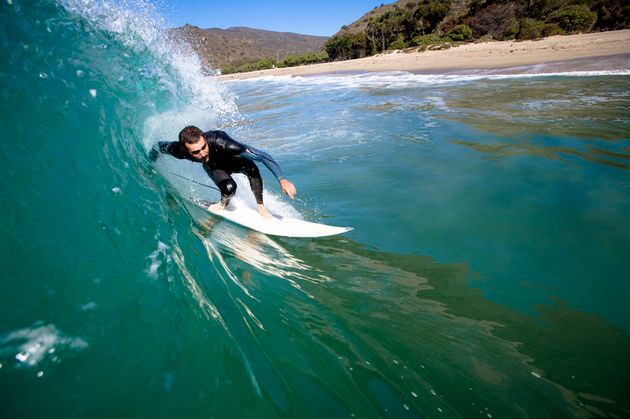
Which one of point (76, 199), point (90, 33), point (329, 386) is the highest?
point (90, 33)

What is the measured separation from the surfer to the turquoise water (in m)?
0.43

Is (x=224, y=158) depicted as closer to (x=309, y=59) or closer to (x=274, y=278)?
(x=274, y=278)

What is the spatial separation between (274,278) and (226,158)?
2153 millimetres

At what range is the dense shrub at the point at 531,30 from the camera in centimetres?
2781

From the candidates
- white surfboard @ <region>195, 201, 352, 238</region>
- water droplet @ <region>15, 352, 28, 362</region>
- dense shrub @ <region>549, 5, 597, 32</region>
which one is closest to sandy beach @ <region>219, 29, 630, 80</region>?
dense shrub @ <region>549, 5, 597, 32</region>

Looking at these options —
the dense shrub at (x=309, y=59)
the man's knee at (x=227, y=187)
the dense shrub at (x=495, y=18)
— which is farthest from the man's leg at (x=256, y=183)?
the dense shrub at (x=309, y=59)

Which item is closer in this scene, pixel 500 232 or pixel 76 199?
pixel 76 199

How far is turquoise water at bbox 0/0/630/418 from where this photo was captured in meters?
1.49

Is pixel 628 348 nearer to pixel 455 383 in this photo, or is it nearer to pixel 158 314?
pixel 455 383

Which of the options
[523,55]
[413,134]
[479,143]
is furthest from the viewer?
[523,55]

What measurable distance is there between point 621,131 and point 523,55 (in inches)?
776

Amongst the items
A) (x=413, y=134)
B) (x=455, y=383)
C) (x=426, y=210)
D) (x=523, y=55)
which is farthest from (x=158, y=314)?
(x=523, y=55)

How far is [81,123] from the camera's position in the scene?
Result: 2.90 meters

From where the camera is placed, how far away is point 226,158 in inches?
171
